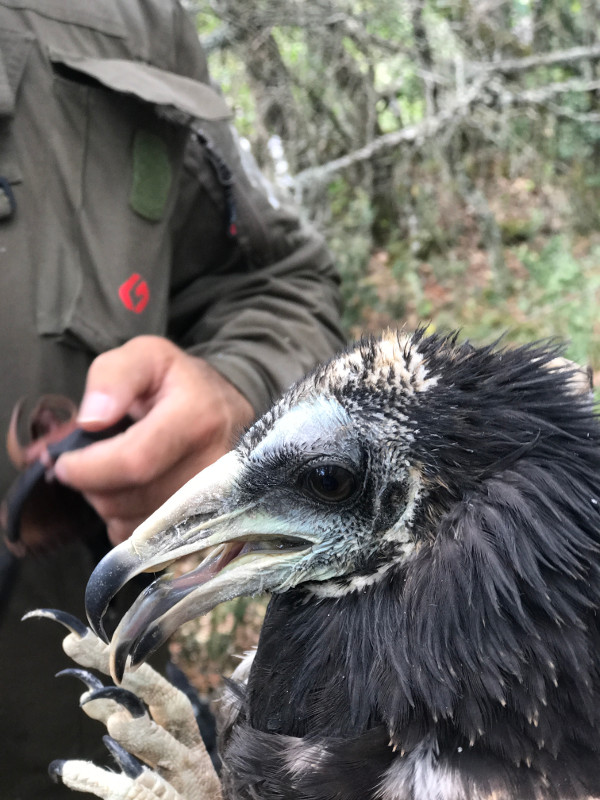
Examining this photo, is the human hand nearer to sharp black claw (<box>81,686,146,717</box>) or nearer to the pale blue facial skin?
the pale blue facial skin

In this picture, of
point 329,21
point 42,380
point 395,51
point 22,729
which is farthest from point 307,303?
point 395,51

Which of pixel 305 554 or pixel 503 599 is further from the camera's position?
pixel 305 554

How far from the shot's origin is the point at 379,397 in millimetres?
1319

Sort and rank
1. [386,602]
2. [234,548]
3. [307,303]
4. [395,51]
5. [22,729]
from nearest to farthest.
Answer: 1. [386,602]
2. [234,548]
3. [22,729]
4. [307,303]
5. [395,51]

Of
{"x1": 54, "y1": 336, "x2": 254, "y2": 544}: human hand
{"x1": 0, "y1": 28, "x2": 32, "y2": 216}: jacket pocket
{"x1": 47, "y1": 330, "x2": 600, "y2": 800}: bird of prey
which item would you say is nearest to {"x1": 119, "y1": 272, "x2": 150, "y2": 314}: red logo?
{"x1": 54, "y1": 336, "x2": 254, "y2": 544}: human hand

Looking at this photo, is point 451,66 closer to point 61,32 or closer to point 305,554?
point 61,32

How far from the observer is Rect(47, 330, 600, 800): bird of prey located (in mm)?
1171

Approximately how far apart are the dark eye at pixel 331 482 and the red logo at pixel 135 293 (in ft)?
3.38

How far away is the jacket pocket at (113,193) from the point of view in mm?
1916

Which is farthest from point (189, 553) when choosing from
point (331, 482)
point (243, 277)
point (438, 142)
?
point (438, 142)

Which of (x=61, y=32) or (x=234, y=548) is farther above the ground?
(x=61, y=32)

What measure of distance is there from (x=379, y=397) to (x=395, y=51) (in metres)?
6.37

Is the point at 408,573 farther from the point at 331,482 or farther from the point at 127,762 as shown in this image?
the point at 127,762

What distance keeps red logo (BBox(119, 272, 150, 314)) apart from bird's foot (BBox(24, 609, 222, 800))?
3.04 feet
